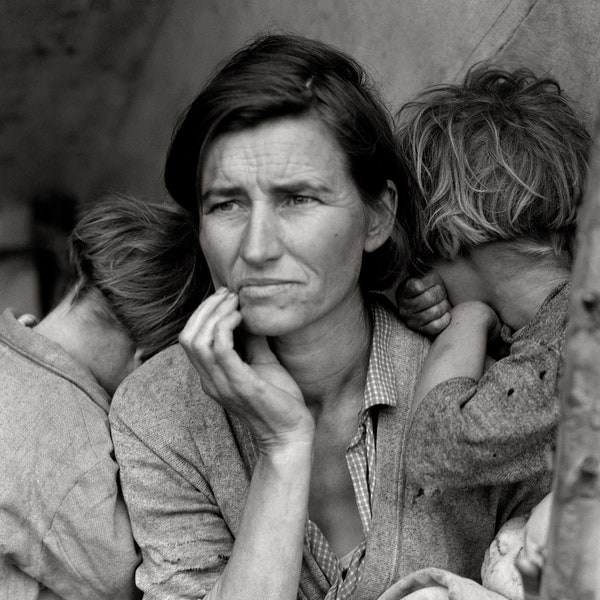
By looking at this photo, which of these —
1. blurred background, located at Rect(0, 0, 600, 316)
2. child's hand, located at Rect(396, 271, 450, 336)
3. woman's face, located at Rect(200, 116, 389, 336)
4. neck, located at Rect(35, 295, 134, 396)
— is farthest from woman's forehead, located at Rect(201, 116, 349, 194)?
blurred background, located at Rect(0, 0, 600, 316)

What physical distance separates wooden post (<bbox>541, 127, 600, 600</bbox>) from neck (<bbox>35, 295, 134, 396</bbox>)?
6.54 ft

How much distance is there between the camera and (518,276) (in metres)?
2.72

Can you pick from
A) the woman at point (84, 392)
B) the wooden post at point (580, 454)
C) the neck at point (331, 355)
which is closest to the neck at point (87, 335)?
the woman at point (84, 392)

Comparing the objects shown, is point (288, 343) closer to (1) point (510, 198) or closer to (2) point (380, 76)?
(1) point (510, 198)

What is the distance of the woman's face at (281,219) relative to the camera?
94.2 inches

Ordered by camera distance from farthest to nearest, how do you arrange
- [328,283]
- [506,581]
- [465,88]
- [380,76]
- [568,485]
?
[380,76], [465,88], [328,283], [506,581], [568,485]

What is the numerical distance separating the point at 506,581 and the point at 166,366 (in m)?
1.06

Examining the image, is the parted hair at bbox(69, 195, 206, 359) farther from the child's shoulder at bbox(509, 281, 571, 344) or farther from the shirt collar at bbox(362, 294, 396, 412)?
the child's shoulder at bbox(509, 281, 571, 344)

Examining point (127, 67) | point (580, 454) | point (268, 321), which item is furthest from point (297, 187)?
point (127, 67)

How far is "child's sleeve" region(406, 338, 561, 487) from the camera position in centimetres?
226

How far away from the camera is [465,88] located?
9.58 feet

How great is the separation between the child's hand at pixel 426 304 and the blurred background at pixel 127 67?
1019 millimetres

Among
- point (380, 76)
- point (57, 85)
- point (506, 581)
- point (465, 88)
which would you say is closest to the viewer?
point (506, 581)

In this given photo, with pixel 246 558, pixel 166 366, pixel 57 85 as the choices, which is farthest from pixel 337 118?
pixel 57 85
